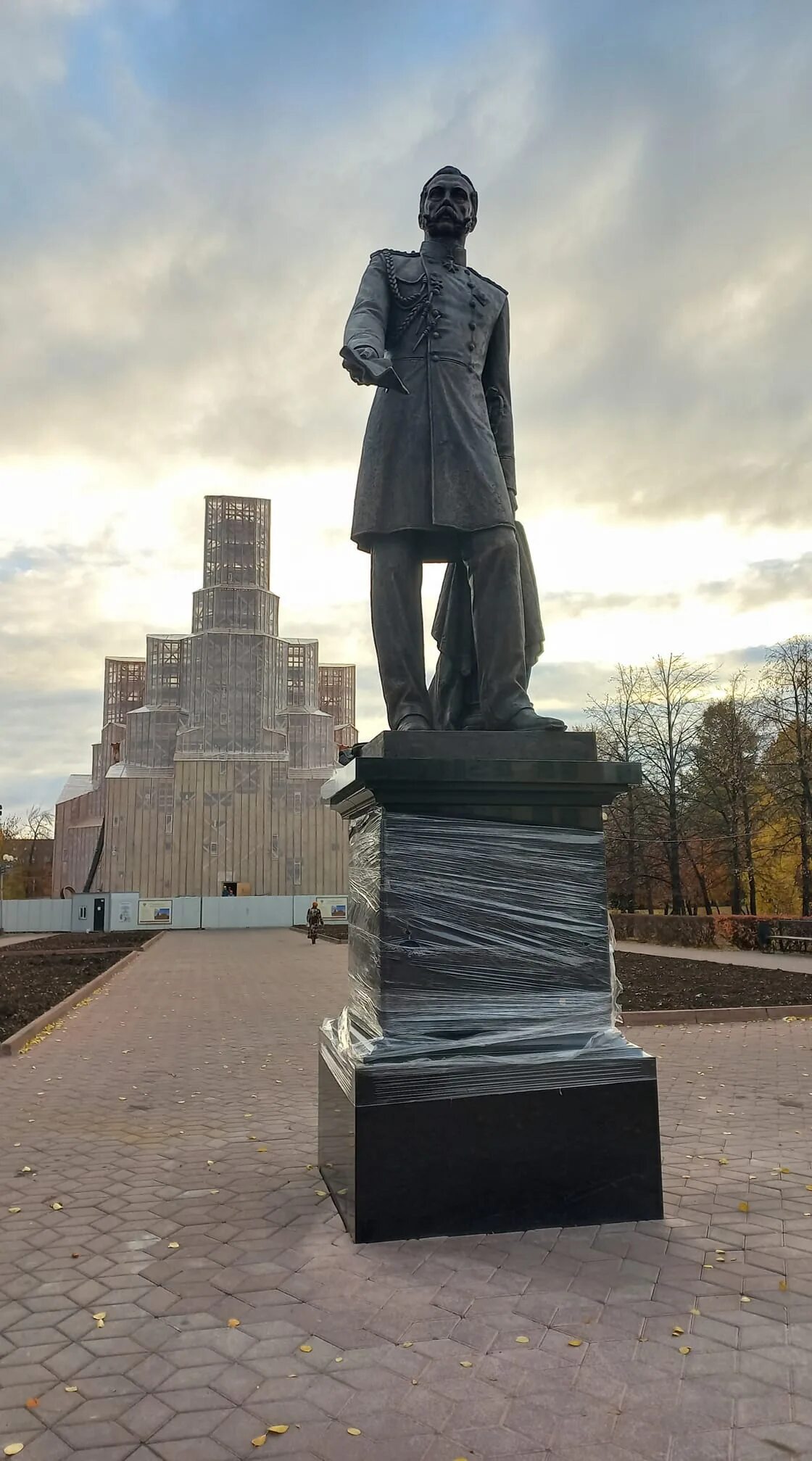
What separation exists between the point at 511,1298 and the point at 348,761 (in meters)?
2.19

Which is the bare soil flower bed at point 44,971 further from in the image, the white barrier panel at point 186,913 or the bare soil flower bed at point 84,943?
the white barrier panel at point 186,913

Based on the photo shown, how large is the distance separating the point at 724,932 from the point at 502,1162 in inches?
838

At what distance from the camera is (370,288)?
14.4ft

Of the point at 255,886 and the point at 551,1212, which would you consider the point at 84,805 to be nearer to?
the point at 255,886

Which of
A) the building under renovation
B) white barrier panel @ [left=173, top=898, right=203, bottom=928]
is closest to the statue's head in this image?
white barrier panel @ [left=173, top=898, right=203, bottom=928]

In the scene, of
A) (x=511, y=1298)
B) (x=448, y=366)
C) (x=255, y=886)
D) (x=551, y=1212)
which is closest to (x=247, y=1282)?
(x=511, y=1298)

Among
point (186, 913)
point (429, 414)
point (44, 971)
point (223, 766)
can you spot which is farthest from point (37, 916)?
point (429, 414)

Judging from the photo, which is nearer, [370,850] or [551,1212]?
[551,1212]

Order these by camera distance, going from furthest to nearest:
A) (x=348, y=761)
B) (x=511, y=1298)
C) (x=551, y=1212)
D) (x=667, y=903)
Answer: (x=667, y=903) → (x=348, y=761) → (x=551, y=1212) → (x=511, y=1298)

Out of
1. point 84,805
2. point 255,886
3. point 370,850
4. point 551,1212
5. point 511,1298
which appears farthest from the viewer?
point 84,805

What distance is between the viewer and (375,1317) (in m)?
2.80

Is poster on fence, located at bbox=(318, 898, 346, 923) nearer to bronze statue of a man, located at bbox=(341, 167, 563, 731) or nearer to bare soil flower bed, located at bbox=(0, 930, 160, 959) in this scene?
bare soil flower bed, located at bbox=(0, 930, 160, 959)

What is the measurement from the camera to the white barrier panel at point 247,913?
38469 millimetres

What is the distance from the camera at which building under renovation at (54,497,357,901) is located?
142 feet
